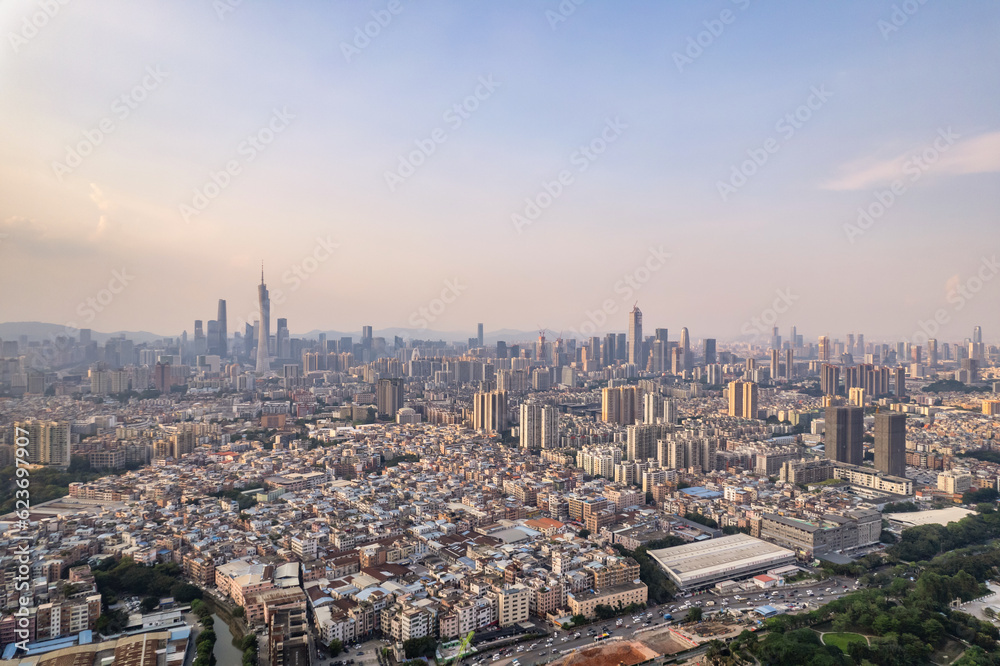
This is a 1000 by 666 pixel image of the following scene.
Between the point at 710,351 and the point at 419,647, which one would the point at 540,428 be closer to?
the point at 419,647

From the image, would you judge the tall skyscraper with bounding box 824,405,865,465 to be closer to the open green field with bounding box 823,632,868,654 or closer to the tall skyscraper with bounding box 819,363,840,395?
the open green field with bounding box 823,632,868,654

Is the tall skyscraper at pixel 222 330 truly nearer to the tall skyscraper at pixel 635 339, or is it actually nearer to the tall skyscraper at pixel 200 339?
the tall skyscraper at pixel 200 339

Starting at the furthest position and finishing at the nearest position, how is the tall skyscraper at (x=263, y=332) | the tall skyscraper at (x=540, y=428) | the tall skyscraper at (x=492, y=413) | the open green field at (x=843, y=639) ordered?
the tall skyscraper at (x=263, y=332) → the tall skyscraper at (x=492, y=413) → the tall skyscraper at (x=540, y=428) → the open green field at (x=843, y=639)

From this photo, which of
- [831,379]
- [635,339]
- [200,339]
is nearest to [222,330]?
[200,339]

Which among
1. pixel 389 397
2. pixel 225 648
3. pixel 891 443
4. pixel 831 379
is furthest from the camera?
pixel 831 379

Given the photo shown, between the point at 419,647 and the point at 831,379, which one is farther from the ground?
the point at 831,379

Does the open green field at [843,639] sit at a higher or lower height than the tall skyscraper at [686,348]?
lower

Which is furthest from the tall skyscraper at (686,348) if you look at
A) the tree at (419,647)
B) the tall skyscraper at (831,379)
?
the tree at (419,647)
